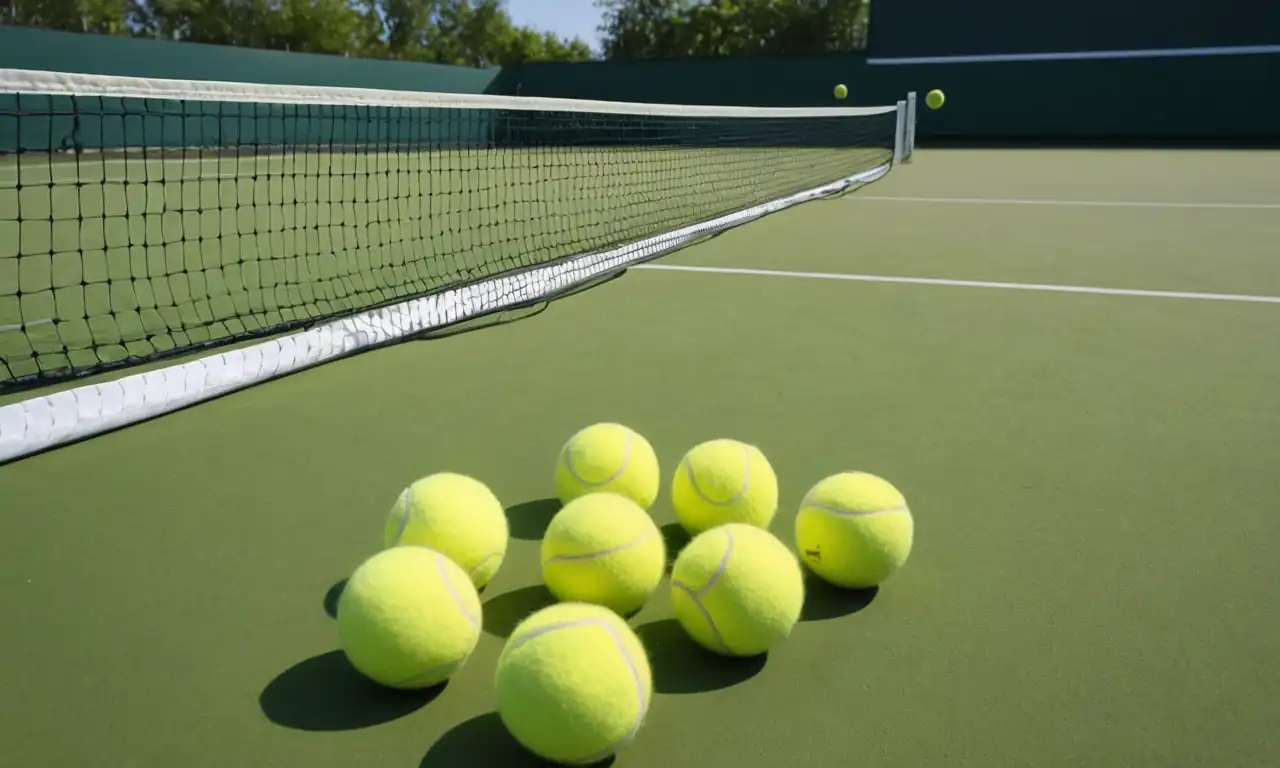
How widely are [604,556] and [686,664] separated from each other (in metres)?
0.22

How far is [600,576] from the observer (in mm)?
1616

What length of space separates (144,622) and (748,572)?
41.1 inches

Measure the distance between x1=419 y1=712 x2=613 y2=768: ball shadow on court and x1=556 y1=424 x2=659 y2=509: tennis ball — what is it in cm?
65

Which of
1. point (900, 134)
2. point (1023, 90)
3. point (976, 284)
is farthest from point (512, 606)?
point (1023, 90)

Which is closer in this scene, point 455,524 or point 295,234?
point 455,524

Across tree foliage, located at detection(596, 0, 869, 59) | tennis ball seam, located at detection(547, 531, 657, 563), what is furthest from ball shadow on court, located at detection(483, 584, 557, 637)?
tree foliage, located at detection(596, 0, 869, 59)

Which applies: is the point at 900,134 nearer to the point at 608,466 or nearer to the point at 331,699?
the point at 608,466

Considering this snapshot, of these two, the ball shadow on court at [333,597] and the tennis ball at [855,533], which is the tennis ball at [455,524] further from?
the tennis ball at [855,533]

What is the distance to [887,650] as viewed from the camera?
160 centimetres

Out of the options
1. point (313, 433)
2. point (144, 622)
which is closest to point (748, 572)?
point (144, 622)

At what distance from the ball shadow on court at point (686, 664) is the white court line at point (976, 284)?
346cm

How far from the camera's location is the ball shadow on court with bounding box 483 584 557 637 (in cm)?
167

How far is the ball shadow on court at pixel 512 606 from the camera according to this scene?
167 centimetres

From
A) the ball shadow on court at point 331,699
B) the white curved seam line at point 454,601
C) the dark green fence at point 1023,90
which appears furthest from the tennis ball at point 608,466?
the dark green fence at point 1023,90
